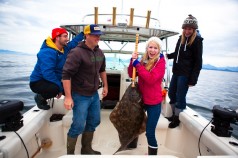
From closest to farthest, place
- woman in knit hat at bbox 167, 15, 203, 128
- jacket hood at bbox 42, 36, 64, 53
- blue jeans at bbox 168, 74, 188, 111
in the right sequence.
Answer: jacket hood at bbox 42, 36, 64, 53 < woman in knit hat at bbox 167, 15, 203, 128 < blue jeans at bbox 168, 74, 188, 111

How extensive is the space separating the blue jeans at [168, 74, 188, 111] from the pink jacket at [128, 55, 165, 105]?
92 centimetres

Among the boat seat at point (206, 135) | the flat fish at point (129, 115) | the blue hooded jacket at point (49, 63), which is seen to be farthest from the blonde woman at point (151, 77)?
the blue hooded jacket at point (49, 63)

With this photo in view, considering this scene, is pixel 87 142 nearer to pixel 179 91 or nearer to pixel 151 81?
pixel 151 81

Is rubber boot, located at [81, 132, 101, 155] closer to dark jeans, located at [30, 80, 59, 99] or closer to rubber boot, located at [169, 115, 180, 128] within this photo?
dark jeans, located at [30, 80, 59, 99]

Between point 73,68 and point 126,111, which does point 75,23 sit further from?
point 126,111

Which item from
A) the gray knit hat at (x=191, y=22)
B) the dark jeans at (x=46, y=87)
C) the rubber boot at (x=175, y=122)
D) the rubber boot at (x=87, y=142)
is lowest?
the rubber boot at (x=87, y=142)

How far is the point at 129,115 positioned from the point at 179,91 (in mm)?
1193

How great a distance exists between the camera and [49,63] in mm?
2510

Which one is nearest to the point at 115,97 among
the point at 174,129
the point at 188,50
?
the point at 174,129

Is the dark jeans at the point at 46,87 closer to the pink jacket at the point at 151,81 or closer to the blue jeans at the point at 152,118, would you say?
the pink jacket at the point at 151,81

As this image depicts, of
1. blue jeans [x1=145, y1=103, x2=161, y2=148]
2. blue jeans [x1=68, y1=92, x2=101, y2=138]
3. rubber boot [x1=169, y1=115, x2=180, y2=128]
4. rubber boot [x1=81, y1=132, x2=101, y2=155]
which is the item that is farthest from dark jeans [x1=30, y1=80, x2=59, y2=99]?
rubber boot [x1=169, y1=115, x2=180, y2=128]

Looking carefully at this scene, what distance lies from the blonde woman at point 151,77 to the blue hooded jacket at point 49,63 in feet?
3.48

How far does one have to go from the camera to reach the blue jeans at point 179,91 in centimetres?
317

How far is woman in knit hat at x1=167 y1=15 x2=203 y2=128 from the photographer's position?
2.99 metres
